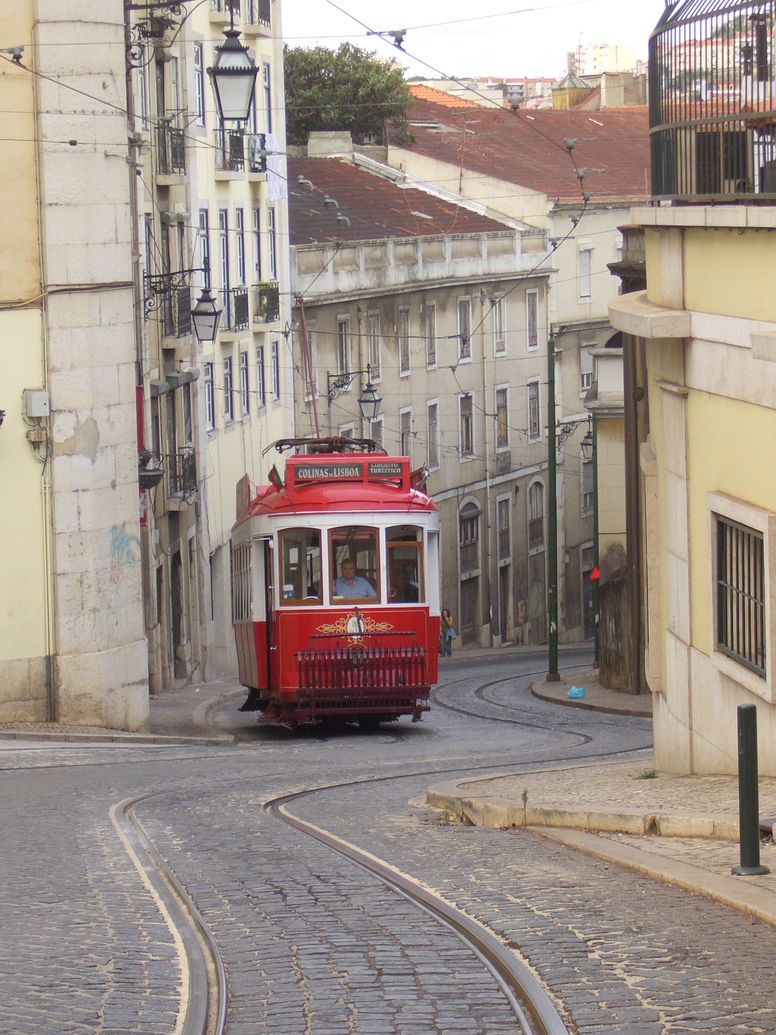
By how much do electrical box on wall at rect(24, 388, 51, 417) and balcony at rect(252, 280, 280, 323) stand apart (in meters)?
20.8

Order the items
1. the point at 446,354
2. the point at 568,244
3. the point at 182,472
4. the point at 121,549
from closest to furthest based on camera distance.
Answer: the point at 121,549, the point at 182,472, the point at 446,354, the point at 568,244

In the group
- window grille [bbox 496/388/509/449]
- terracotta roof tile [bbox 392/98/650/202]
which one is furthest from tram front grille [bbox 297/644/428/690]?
terracotta roof tile [bbox 392/98/650/202]

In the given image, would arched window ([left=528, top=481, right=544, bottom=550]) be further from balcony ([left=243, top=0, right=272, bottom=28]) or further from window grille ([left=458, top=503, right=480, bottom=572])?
balcony ([left=243, top=0, right=272, bottom=28])

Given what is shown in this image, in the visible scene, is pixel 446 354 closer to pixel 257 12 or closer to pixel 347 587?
pixel 257 12

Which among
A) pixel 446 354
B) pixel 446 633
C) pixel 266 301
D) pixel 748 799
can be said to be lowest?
pixel 446 633

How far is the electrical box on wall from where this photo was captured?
22.7 m

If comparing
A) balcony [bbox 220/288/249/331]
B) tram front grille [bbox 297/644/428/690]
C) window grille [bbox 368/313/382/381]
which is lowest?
tram front grille [bbox 297/644/428/690]

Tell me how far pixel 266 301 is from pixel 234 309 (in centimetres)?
250

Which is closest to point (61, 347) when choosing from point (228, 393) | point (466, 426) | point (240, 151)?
point (228, 393)

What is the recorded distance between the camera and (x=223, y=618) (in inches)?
1606

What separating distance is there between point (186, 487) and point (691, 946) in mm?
28469

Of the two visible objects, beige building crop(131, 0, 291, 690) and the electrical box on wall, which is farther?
beige building crop(131, 0, 291, 690)

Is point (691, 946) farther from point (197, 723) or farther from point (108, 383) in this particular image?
point (197, 723)

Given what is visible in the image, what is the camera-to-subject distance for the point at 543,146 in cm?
6288
